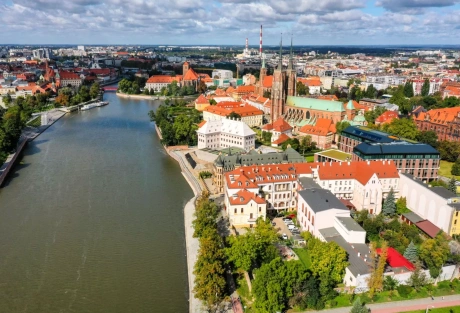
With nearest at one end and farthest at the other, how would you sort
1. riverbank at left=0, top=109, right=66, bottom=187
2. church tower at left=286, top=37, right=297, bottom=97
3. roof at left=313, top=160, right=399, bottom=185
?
roof at left=313, top=160, right=399, bottom=185, riverbank at left=0, top=109, right=66, bottom=187, church tower at left=286, top=37, right=297, bottom=97

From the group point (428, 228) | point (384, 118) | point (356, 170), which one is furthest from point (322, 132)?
point (428, 228)

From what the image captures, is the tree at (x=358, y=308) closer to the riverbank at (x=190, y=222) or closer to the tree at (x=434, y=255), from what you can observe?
the tree at (x=434, y=255)

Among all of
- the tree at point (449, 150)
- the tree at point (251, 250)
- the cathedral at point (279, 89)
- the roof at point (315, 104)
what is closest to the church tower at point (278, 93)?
the cathedral at point (279, 89)

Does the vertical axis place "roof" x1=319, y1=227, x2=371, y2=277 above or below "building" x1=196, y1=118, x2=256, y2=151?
below

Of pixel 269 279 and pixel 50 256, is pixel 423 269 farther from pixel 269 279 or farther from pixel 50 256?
pixel 50 256

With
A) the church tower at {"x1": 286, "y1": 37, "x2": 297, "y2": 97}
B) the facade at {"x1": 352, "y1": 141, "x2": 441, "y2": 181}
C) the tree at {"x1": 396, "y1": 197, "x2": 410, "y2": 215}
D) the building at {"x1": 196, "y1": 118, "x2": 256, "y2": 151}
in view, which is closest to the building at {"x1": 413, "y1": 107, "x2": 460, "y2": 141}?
the facade at {"x1": 352, "y1": 141, "x2": 441, "y2": 181}

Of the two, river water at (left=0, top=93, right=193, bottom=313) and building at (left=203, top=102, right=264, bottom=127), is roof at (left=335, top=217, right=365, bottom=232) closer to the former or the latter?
river water at (left=0, top=93, right=193, bottom=313)
